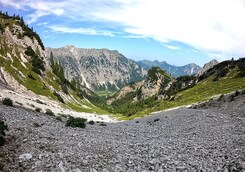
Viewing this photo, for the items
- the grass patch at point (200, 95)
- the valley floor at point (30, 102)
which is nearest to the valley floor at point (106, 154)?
the valley floor at point (30, 102)

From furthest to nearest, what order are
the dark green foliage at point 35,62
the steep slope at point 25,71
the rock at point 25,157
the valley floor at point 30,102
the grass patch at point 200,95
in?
the dark green foliage at point 35,62 → the steep slope at point 25,71 → the grass patch at point 200,95 → the valley floor at point 30,102 → the rock at point 25,157

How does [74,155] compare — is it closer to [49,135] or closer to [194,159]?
[49,135]

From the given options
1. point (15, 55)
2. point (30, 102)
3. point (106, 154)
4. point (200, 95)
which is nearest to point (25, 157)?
point (106, 154)

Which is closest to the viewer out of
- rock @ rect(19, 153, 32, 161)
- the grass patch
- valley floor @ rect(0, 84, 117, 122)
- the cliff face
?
rock @ rect(19, 153, 32, 161)

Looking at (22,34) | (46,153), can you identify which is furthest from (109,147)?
(22,34)

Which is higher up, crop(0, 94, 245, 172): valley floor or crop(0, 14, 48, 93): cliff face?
crop(0, 14, 48, 93): cliff face

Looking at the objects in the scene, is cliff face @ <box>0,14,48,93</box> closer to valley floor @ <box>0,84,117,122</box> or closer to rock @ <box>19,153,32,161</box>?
valley floor @ <box>0,84,117,122</box>

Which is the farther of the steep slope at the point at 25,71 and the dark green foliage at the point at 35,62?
the dark green foliage at the point at 35,62

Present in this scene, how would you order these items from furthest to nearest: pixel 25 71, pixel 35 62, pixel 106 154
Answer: pixel 35 62 → pixel 25 71 → pixel 106 154

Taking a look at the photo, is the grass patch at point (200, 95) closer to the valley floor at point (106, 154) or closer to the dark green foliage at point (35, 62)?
the dark green foliage at point (35, 62)

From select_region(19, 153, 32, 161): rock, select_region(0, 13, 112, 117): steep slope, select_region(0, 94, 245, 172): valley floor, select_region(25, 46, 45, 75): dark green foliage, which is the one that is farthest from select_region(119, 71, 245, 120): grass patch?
select_region(19, 153, 32, 161): rock

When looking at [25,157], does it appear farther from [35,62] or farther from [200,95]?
[35,62]

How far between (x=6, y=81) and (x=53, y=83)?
48.7m

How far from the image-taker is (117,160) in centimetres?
2236
